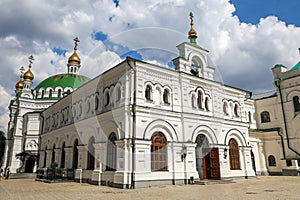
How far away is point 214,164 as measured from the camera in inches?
723

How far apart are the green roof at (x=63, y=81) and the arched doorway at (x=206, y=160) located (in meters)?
26.9

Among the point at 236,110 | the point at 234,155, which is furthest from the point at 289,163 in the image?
the point at 236,110

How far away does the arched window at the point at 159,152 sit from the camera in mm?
15275

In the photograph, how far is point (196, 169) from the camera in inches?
704

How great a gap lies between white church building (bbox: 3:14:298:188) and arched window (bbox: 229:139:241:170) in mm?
63

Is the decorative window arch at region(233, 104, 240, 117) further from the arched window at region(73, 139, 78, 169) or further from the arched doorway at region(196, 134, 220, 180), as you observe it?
the arched window at region(73, 139, 78, 169)

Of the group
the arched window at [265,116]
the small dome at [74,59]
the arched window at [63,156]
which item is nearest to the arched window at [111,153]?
the arched window at [63,156]

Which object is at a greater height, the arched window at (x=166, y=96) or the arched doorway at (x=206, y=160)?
the arched window at (x=166, y=96)

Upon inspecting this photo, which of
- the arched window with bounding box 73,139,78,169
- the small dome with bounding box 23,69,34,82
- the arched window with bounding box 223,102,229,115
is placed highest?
the small dome with bounding box 23,69,34,82

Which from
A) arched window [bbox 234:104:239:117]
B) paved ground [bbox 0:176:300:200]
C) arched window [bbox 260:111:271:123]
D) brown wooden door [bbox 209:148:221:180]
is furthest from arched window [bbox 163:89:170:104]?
arched window [bbox 260:111:271:123]

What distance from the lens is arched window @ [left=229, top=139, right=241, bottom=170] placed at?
784 inches

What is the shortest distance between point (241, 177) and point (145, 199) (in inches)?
495

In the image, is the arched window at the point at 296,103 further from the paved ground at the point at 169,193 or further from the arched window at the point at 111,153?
the arched window at the point at 111,153

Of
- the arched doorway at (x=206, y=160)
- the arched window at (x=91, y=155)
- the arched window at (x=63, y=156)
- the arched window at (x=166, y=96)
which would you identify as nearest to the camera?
the arched window at (x=166, y=96)
